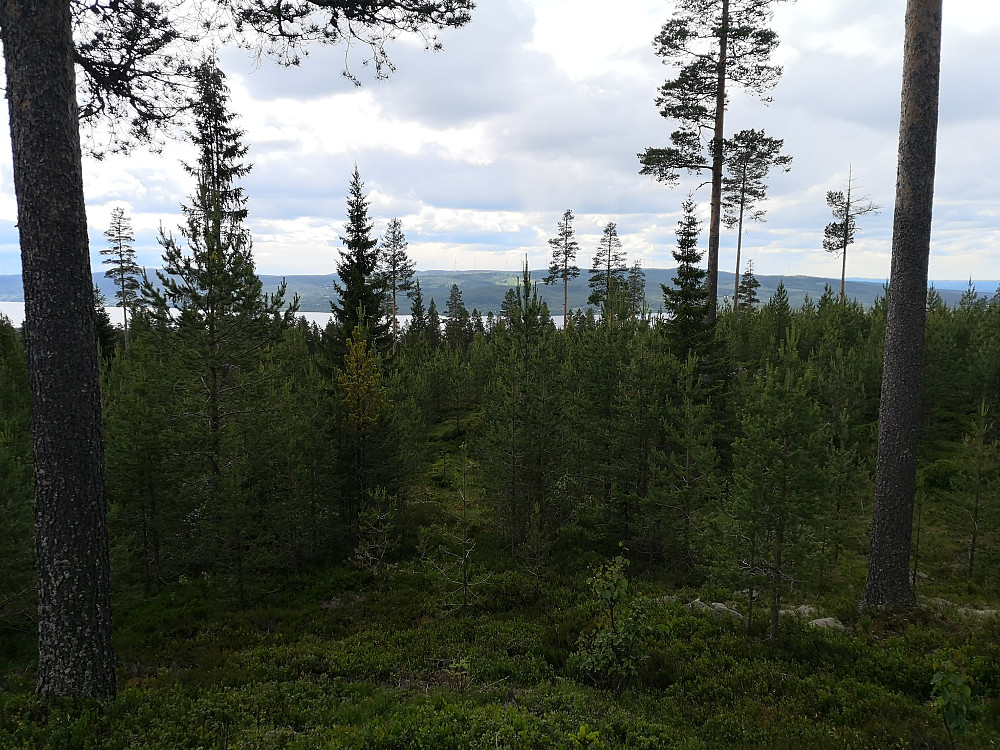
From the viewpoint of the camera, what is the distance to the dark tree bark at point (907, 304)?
7.71 m

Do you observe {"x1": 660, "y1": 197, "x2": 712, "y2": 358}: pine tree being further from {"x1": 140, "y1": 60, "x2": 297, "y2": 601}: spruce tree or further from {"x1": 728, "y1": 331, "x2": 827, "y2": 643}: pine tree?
{"x1": 140, "y1": 60, "x2": 297, "y2": 601}: spruce tree

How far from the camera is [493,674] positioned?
8.31 metres

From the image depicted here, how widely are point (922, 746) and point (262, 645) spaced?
10.5 meters

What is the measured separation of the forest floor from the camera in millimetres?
5691

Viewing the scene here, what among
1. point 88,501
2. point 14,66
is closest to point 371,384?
point 88,501

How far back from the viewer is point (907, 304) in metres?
8.12

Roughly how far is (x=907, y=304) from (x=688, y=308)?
977 cm

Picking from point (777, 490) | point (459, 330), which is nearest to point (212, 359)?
point (777, 490)

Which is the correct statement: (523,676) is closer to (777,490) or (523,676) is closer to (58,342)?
(777,490)

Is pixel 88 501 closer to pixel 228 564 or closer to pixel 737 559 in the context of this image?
pixel 228 564

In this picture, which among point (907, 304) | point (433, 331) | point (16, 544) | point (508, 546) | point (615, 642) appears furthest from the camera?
point (433, 331)

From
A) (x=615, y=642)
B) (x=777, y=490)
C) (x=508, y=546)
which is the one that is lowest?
(x=508, y=546)

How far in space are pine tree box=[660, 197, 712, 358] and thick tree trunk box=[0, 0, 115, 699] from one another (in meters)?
16.1

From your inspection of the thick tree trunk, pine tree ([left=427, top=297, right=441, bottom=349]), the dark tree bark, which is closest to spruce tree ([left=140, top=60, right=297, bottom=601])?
the thick tree trunk
